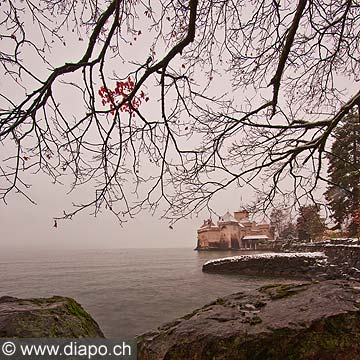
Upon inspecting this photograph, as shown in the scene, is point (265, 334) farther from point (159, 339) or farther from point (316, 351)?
point (159, 339)

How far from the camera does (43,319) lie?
10.8ft

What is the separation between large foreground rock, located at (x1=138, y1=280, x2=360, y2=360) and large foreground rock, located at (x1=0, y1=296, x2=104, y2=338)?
2.65 ft

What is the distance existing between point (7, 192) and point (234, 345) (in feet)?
8.37

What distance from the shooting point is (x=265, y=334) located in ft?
8.71

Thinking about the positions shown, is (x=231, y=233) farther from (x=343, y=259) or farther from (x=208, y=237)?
(x=343, y=259)

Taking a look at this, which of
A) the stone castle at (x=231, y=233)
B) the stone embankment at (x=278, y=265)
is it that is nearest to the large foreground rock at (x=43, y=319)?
the stone embankment at (x=278, y=265)

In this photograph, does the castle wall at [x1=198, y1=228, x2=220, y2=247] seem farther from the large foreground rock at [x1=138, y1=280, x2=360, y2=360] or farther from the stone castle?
the large foreground rock at [x1=138, y1=280, x2=360, y2=360]

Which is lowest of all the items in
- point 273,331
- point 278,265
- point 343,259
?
point 278,265

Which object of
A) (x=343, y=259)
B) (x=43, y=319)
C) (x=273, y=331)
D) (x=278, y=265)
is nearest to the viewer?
(x=273, y=331)

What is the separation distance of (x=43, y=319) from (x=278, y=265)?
2219cm

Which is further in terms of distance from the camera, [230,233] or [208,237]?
[208,237]

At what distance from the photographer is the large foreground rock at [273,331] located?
2559 mm

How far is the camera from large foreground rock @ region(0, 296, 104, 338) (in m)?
3.04

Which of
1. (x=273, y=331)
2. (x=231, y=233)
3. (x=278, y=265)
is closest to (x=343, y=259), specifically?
(x=278, y=265)
